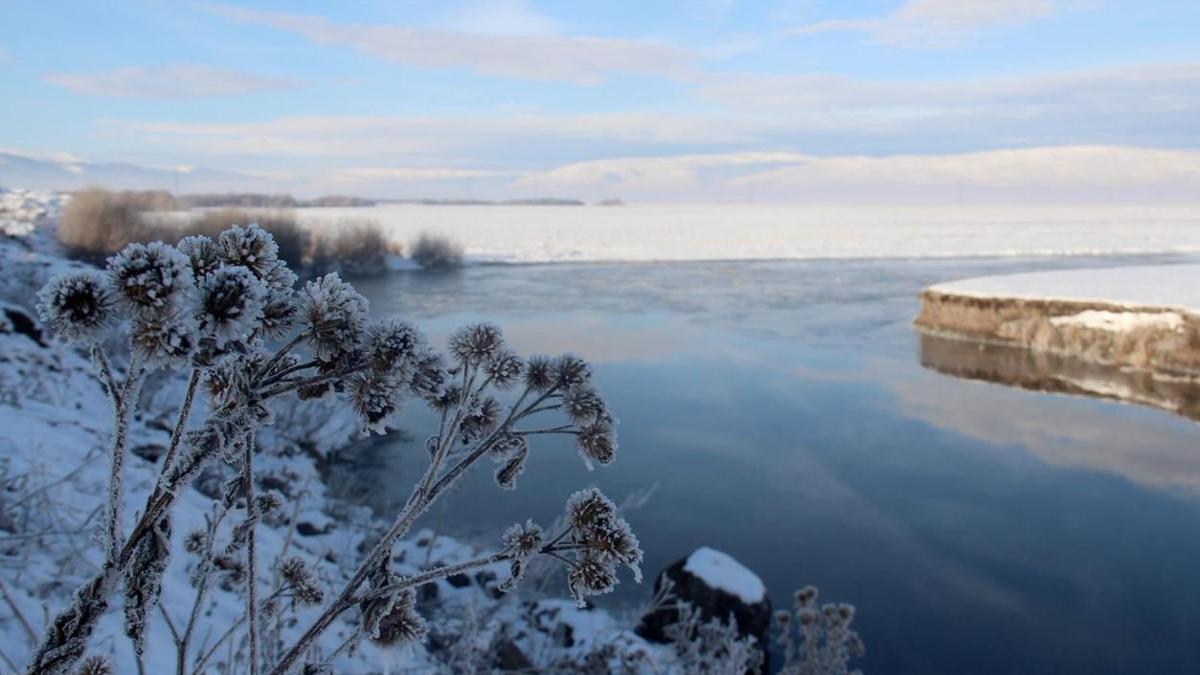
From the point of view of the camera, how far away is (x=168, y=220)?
79.4 feet

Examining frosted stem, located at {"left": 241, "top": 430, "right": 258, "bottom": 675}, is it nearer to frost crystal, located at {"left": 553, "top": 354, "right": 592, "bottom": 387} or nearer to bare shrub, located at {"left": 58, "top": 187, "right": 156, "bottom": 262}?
frost crystal, located at {"left": 553, "top": 354, "right": 592, "bottom": 387}

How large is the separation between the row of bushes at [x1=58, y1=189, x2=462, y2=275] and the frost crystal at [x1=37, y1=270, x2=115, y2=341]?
12.6 m

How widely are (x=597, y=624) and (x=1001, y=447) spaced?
27.6 feet

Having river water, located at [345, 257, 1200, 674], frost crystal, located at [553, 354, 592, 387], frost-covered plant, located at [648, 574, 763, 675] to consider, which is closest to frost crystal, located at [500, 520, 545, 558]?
frost crystal, located at [553, 354, 592, 387]

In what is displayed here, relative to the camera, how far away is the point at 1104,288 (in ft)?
70.8

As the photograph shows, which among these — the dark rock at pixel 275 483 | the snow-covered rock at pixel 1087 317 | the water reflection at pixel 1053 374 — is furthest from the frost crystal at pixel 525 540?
the snow-covered rock at pixel 1087 317

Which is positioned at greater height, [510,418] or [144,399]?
[510,418]

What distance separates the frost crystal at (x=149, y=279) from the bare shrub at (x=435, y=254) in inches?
1393

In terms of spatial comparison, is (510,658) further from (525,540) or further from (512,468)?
(525,540)

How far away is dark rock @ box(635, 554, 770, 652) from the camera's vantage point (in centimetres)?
711

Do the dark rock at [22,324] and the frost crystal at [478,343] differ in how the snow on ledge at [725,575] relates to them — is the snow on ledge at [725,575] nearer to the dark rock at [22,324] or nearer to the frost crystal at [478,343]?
the frost crystal at [478,343]

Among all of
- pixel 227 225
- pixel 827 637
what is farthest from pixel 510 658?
pixel 227 225

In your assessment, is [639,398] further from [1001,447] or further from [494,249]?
[494,249]

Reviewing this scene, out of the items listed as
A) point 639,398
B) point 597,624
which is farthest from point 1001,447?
point 597,624
